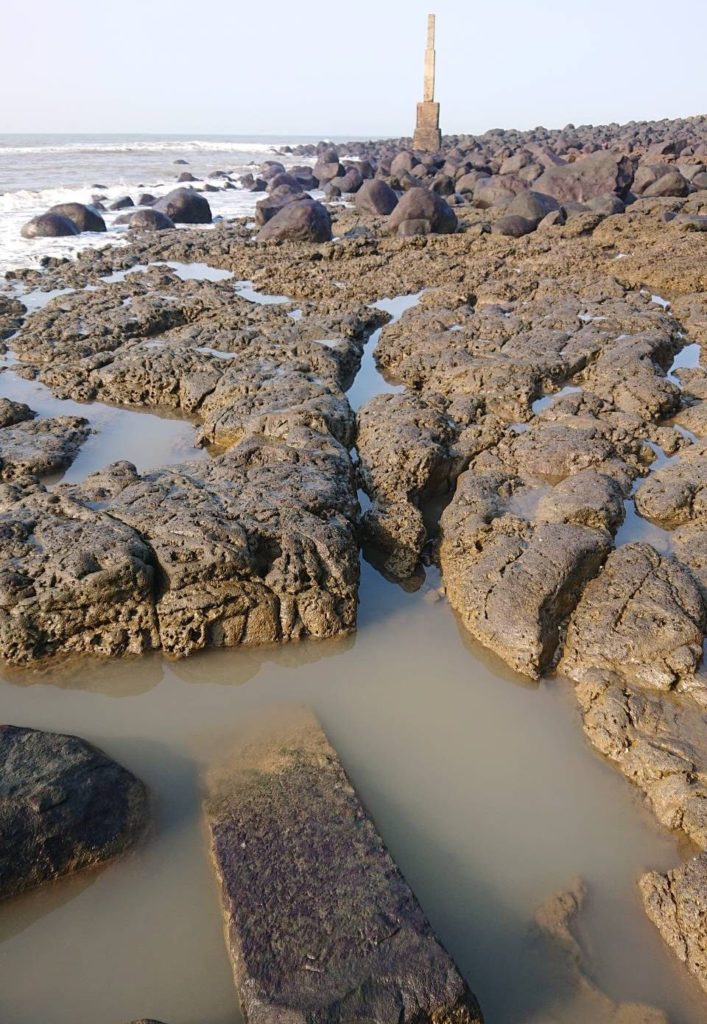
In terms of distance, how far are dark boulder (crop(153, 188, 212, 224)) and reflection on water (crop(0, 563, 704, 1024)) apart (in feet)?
55.7

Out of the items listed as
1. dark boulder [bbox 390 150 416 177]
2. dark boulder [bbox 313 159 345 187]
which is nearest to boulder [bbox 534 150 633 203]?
dark boulder [bbox 390 150 416 177]

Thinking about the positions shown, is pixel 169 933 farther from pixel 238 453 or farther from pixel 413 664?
pixel 238 453

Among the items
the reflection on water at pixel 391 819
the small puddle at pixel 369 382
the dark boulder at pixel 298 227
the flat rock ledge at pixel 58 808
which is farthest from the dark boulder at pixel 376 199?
the flat rock ledge at pixel 58 808

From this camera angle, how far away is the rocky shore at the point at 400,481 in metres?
3.62

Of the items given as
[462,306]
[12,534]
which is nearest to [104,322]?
[462,306]

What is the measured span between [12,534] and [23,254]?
41.2 feet

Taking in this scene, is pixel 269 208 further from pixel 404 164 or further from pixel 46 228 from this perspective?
pixel 404 164

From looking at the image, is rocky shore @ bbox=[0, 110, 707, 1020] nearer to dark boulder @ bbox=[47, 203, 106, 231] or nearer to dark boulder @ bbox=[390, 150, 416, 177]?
dark boulder @ bbox=[47, 203, 106, 231]

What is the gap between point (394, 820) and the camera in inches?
118

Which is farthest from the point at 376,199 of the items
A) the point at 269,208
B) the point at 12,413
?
the point at 12,413

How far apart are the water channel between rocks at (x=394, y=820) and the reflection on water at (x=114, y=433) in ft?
8.99

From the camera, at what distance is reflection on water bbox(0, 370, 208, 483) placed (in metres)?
6.15

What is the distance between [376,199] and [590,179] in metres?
5.59

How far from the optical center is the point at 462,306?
9719 mm
